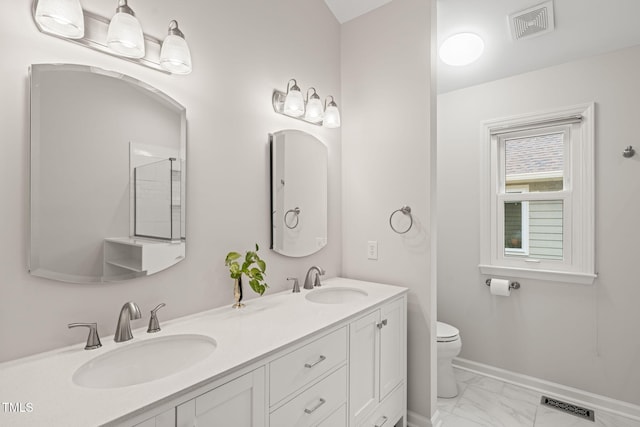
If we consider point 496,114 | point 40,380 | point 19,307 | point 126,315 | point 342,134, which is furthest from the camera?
point 496,114

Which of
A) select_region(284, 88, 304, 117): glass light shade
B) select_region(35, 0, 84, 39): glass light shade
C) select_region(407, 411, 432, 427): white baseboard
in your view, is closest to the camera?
select_region(35, 0, 84, 39): glass light shade

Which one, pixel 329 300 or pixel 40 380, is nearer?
pixel 40 380

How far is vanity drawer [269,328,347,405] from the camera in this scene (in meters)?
1.07

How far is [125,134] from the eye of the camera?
1.22m

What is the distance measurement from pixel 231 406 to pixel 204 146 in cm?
107

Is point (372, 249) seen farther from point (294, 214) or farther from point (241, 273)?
point (241, 273)

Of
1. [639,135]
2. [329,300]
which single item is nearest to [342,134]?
[329,300]

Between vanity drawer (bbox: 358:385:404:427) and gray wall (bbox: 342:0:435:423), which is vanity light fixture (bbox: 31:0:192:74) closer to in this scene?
gray wall (bbox: 342:0:435:423)

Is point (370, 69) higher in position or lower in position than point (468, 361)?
higher

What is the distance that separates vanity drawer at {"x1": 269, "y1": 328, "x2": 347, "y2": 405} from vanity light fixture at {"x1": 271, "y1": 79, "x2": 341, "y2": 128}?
4.06 feet

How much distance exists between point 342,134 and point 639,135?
191cm

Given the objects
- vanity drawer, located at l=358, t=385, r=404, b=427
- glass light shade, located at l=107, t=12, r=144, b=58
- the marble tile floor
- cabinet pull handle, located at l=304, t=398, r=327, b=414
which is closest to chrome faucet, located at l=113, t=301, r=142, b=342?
cabinet pull handle, located at l=304, t=398, r=327, b=414

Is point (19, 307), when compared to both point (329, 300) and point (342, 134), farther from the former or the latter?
point (342, 134)

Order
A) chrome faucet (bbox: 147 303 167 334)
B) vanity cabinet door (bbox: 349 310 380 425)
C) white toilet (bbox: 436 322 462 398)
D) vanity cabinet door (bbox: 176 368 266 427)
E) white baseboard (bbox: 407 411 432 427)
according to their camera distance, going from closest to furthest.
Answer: vanity cabinet door (bbox: 176 368 266 427), chrome faucet (bbox: 147 303 167 334), vanity cabinet door (bbox: 349 310 380 425), white baseboard (bbox: 407 411 432 427), white toilet (bbox: 436 322 462 398)
